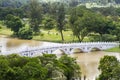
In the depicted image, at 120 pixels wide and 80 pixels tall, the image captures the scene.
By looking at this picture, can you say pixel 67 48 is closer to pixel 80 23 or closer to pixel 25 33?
pixel 80 23

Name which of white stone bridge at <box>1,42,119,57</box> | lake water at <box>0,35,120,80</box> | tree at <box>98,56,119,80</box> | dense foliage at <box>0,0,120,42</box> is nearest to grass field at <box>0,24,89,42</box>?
dense foliage at <box>0,0,120,42</box>

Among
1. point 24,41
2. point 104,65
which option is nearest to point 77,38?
point 24,41

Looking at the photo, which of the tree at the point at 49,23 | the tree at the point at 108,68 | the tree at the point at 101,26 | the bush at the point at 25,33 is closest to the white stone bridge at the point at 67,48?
the tree at the point at 101,26

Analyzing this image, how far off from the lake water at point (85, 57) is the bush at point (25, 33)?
5.93 feet

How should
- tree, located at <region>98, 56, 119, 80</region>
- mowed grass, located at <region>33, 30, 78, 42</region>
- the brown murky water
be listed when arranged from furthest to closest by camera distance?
mowed grass, located at <region>33, 30, 78, 42</region> < the brown murky water < tree, located at <region>98, 56, 119, 80</region>

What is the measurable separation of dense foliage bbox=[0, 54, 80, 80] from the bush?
37.0m

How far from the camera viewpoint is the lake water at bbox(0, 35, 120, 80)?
48.8 metres

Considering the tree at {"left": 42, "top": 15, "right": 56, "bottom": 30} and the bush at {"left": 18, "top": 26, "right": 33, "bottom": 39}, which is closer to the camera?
the bush at {"left": 18, "top": 26, "right": 33, "bottom": 39}

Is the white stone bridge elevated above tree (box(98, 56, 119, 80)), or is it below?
below

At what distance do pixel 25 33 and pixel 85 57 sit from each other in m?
19.6

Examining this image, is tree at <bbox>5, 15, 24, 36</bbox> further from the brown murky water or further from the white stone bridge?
the brown murky water

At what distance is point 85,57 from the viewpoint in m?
58.7

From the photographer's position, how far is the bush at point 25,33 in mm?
74250

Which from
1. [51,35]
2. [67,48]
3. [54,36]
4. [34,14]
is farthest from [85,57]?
[34,14]
